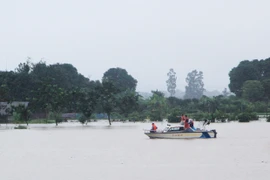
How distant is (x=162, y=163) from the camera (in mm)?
27875

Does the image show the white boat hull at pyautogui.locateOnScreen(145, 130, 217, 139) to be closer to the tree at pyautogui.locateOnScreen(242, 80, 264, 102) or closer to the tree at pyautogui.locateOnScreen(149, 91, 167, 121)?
the tree at pyautogui.locateOnScreen(149, 91, 167, 121)

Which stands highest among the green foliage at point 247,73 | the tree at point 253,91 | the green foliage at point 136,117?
the green foliage at point 247,73

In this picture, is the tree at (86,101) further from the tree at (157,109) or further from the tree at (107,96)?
the tree at (157,109)

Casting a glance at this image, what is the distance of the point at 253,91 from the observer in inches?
4700

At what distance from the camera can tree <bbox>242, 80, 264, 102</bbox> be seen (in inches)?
4700

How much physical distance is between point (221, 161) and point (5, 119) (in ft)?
229

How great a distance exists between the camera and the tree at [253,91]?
392 ft

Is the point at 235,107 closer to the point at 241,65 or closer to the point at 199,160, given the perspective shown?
the point at 241,65

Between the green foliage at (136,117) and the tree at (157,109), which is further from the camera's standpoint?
the tree at (157,109)

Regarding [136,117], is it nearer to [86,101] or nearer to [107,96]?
[107,96]

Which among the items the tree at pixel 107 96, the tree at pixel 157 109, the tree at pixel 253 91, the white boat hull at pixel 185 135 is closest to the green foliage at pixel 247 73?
the tree at pixel 253 91

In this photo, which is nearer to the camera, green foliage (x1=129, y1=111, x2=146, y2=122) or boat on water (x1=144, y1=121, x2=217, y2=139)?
boat on water (x1=144, y1=121, x2=217, y2=139)

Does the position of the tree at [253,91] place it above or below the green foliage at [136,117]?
above

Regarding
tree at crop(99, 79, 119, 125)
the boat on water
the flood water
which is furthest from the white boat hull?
tree at crop(99, 79, 119, 125)
